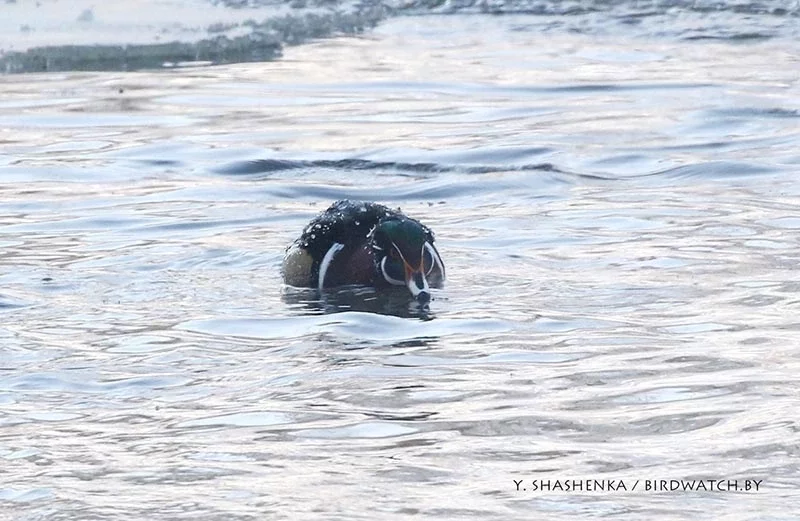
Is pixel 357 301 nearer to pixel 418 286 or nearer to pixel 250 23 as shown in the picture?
pixel 418 286

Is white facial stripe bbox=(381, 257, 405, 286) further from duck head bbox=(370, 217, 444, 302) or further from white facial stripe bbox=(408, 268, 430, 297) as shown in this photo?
white facial stripe bbox=(408, 268, 430, 297)

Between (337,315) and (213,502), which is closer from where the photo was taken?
(213,502)

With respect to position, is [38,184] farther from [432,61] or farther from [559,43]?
[559,43]

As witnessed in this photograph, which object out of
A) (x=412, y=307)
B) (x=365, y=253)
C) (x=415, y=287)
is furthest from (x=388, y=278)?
(x=412, y=307)

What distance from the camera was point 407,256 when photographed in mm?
9133

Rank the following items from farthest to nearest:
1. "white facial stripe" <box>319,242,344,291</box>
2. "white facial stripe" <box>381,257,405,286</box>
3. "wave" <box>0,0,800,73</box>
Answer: "wave" <box>0,0,800,73</box> < "white facial stripe" <box>319,242,344,291</box> < "white facial stripe" <box>381,257,405,286</box>

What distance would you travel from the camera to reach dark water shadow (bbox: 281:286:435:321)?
349 inches

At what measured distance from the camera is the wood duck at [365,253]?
30.0 feet

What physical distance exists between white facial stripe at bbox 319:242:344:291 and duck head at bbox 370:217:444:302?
24 cm

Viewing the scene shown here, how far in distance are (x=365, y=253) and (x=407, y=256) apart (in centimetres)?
41

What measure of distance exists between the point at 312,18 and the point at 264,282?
13.4m

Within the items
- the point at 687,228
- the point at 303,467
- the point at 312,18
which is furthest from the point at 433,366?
the point at 312,18

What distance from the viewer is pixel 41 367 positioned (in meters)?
7.44

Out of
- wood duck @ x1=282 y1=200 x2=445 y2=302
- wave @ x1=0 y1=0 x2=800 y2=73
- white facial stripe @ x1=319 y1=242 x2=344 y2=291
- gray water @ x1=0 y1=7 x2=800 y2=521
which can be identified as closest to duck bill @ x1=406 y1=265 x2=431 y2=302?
wood duck @ x1=282 y1=200 x2=445 y2=302
